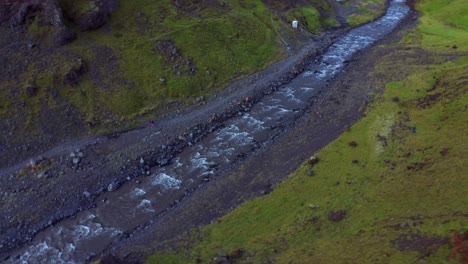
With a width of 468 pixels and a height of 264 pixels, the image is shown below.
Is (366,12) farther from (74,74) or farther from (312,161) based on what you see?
(74,74)

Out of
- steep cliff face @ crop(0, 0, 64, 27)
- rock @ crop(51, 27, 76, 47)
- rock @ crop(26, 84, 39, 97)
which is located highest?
steep cliff face @ crop(0, 0, 64, 27)

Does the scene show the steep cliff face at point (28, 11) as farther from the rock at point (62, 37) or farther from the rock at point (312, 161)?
the rock at point (312, 161)

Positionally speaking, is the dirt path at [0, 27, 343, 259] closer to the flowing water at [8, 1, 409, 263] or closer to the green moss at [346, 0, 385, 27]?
the flowing water at [8, 1, 409, 263]

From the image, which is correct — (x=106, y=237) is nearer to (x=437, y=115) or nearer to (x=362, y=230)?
(x=362, y=230)

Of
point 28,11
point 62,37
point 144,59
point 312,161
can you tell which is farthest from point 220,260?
point 28,11

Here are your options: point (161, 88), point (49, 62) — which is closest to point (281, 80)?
point (161, 88)

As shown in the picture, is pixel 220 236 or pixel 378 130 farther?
pixel 378 130

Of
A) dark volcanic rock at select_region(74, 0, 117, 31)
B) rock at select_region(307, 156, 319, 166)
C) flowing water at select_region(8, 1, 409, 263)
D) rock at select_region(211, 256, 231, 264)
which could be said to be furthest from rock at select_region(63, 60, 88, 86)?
rock at select_region(211, 256, 231, 264)
